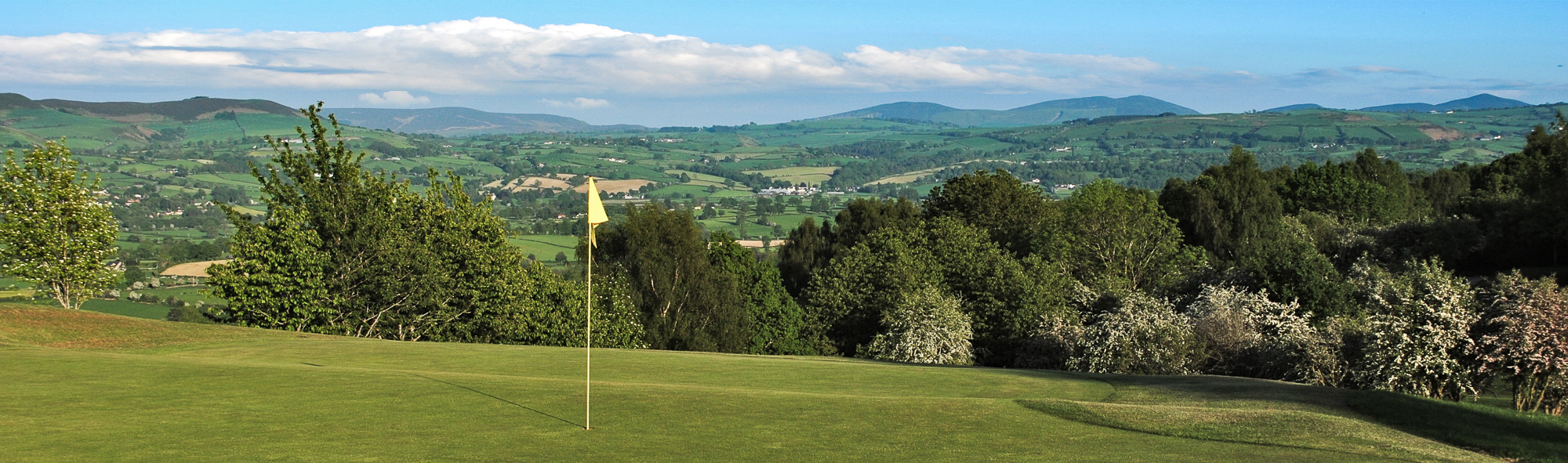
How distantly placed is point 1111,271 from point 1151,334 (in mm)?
22364

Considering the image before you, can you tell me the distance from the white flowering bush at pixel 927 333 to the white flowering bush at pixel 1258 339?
9.49m

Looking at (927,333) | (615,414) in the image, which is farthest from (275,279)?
(615,414)

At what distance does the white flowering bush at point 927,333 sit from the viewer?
147 ft

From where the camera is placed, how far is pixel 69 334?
26234 mm

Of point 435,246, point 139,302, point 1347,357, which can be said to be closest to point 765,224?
point 139,302

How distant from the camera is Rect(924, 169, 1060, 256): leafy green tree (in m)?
67.1

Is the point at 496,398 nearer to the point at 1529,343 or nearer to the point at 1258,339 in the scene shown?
the point at 1529,343

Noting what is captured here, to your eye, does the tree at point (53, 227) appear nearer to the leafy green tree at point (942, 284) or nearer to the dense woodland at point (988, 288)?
the dense woodland at point (988, 288)

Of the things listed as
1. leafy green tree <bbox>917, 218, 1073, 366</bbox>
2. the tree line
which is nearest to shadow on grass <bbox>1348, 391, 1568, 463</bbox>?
the tree line

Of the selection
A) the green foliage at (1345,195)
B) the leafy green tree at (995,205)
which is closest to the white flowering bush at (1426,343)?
the leafy green tree at (995,205)

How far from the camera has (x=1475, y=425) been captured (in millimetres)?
17297

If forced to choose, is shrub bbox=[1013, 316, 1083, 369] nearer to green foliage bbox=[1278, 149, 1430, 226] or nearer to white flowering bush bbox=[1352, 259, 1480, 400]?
white flowering bush bbox=[1352, 259, 1480, 400]

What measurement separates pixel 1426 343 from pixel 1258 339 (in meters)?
9.20

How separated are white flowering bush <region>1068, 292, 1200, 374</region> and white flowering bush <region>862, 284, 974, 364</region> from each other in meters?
6.04
